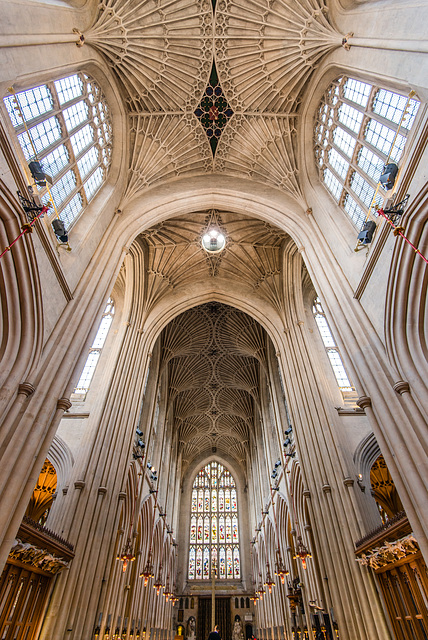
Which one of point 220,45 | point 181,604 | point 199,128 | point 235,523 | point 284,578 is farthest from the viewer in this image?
point 235,523

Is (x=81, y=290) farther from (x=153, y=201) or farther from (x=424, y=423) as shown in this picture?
(x=424, y=423)

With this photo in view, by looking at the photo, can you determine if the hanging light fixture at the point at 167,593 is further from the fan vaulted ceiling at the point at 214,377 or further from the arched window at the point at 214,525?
the fan vaulted ceiling at the point at 214,377

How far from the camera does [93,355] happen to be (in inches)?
650

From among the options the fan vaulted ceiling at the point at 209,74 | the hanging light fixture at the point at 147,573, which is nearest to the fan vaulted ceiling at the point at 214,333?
the fan vaulted ceiling at the point at 209,74

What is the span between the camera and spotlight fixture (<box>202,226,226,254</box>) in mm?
17797

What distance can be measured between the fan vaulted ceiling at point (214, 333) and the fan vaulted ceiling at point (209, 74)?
323 cm

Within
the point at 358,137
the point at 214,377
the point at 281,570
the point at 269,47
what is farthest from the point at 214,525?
the point at 269,47

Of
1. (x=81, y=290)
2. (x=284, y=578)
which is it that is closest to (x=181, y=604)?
(x=284, y=578)

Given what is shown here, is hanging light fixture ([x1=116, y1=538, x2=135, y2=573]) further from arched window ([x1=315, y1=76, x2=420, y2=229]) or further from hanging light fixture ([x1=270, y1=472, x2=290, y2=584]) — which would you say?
arched window ([x1=315, y1=76, x2=420, y2=229])

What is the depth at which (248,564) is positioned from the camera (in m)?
28.8

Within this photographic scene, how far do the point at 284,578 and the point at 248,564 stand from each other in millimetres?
12598

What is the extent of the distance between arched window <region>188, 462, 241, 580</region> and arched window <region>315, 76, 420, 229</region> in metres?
26.9

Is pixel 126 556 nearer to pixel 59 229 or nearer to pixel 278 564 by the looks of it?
pixel 278 564

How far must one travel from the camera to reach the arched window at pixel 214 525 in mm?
29125
